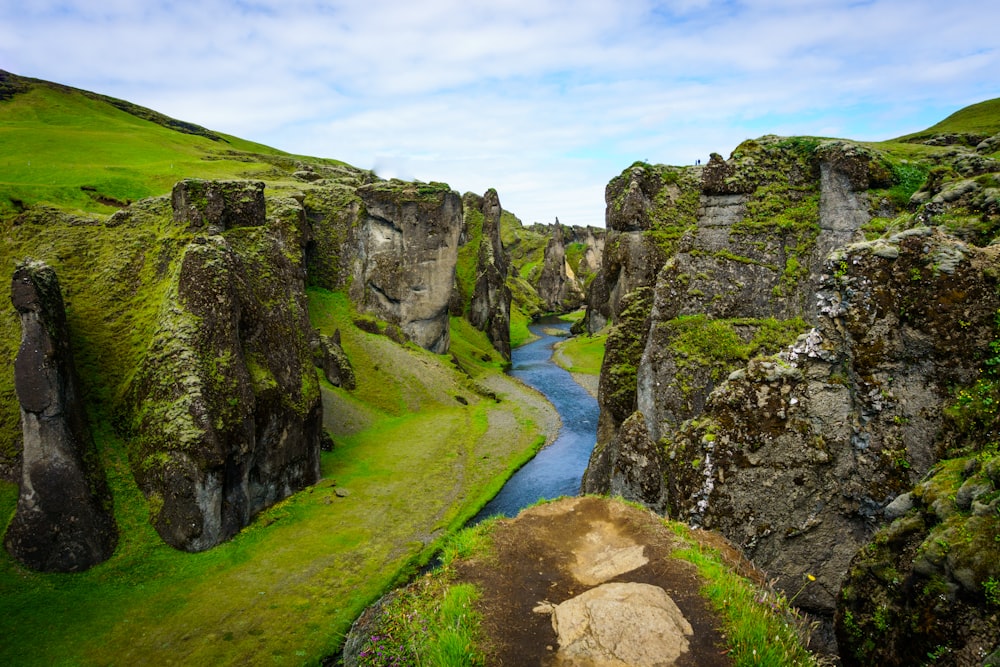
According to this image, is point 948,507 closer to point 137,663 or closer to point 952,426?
point 952,426

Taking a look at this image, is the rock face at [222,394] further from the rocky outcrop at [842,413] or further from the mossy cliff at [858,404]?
the rocky outcrop at [842,413]

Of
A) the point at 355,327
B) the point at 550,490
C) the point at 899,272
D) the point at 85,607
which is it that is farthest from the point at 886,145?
the point at 355,327

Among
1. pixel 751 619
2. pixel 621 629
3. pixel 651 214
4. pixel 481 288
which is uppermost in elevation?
pixel 651 214

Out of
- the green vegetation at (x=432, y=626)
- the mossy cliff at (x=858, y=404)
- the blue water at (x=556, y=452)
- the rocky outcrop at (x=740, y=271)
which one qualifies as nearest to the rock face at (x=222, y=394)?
the blue water at (x=556, y=452)

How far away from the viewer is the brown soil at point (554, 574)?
952 cm

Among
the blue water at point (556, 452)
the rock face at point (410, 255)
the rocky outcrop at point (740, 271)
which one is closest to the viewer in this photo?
the rocky outcrop at point (740, 271)

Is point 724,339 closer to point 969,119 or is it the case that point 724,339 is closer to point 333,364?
point 969,119

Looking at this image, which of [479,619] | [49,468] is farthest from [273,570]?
[479,619]

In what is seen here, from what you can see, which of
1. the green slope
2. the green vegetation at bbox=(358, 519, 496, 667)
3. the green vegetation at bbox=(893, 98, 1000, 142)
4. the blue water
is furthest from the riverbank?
the green vegetation at bbox=(893, 98, 1000, 142)

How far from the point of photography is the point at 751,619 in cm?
938

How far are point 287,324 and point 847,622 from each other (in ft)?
127

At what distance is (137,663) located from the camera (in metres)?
21.6

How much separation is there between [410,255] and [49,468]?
57861 mm

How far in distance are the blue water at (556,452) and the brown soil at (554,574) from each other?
3.59 meters
